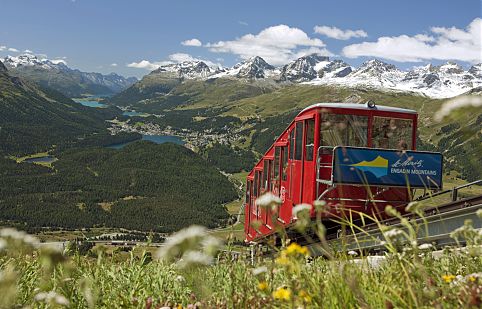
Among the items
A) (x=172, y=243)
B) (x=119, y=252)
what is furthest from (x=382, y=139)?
(x=172, y=243)

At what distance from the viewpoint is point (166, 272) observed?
4.87m

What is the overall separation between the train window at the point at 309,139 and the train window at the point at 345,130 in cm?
34

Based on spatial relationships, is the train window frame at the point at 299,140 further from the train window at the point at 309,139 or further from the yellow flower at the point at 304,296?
the yellow flower at the point at 304,296

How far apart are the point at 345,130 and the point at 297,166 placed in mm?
1900

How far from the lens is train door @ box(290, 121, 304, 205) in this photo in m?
14.9

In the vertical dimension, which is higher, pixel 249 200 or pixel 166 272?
pixel 166 272

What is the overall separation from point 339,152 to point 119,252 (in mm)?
7980

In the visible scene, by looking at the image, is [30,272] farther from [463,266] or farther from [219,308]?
[463,266]

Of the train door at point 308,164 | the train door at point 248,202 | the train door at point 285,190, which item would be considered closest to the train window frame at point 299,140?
the train door at point 308,164

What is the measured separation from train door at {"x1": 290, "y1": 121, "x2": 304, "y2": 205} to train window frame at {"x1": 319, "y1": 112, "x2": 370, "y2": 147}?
99 centimetres

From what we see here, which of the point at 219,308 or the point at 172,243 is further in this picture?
the point at 219,308

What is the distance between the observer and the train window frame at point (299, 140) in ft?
49.3

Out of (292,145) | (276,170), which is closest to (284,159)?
(292,145)

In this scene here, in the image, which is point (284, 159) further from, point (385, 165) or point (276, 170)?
point (385, 165)
